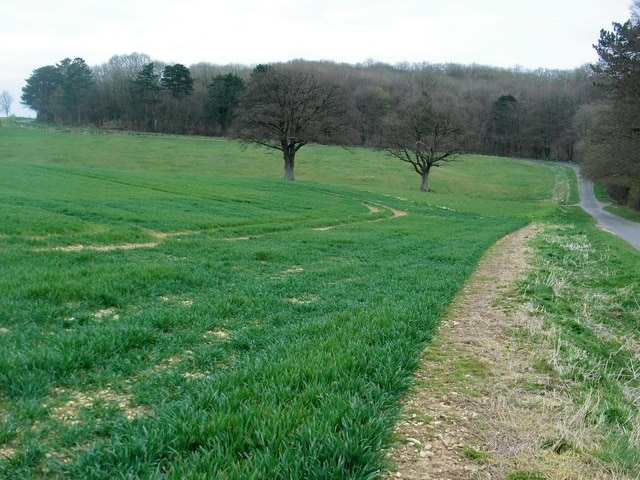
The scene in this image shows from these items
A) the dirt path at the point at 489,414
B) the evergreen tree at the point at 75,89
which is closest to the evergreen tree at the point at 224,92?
the evergreen tree at the point at 75,89

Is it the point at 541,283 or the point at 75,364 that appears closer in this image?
the point at 75,364

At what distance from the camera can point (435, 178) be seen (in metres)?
71.4

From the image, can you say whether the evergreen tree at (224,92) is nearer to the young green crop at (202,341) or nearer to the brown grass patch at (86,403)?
the young green crop at (202,341)

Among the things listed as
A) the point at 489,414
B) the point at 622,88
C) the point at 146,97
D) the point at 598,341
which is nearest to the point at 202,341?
the point at 489,414

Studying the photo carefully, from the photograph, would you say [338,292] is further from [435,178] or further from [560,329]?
[435,178]

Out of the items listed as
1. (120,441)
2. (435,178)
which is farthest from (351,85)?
(120,441)

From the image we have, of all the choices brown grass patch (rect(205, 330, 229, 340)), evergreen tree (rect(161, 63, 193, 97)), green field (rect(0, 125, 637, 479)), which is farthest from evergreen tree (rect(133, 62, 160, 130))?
brown grass patch (rect(205, 330, 229, 340))

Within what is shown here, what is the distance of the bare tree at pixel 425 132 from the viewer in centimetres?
5744

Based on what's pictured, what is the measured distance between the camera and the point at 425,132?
192 ft

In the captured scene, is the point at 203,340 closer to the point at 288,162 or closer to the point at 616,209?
the point at 288,162

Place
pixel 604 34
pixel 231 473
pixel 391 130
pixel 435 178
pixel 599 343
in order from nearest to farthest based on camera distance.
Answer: pixel 231 473, pixel 599 343, pixel 604 34, pixel 391 130, pixel 435 178

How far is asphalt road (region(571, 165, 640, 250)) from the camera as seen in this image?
29.8m

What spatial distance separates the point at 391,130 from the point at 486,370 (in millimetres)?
56312

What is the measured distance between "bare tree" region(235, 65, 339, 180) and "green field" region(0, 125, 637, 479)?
101ft
